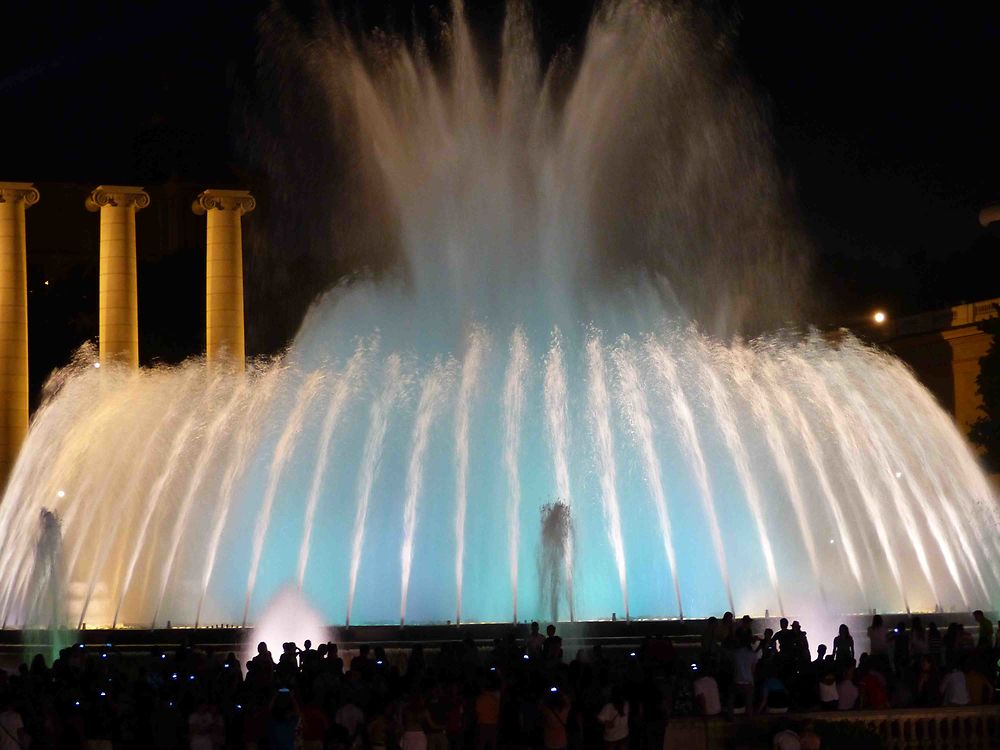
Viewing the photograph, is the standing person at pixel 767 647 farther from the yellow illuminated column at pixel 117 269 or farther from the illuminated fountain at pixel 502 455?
the yellow illuminated column at pixel 117 269

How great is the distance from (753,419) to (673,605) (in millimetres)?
5863

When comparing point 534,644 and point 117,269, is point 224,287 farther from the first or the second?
point 534,644

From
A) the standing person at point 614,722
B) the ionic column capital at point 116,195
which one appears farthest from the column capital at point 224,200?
the standing person at point 614,722

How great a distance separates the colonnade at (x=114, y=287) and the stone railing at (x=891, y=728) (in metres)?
36.1

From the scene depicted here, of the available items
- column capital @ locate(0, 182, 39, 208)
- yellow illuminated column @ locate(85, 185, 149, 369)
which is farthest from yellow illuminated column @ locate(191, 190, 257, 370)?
column capital @ locate(0, 182, 39, 208)

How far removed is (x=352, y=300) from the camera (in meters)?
43.8

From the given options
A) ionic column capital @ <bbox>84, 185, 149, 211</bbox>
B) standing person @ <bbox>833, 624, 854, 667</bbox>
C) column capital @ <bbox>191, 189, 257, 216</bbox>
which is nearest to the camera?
standing person @ <bbox>833, 624, 854, 667</bbox>

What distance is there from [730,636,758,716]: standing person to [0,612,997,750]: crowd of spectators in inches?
0.6

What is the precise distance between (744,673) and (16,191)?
3906cm

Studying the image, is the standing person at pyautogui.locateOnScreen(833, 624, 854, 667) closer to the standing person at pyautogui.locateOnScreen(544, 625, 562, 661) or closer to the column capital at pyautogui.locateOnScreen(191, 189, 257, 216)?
the standing person at pyautogui.locateOnScreen(544, 625, 562, 661)

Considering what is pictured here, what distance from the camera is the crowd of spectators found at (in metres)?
17.3

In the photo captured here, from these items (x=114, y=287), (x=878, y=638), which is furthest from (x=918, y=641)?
(x=114, y=287)

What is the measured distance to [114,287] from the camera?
54.1 metres

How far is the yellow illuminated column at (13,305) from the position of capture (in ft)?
173
